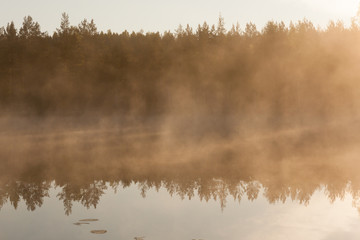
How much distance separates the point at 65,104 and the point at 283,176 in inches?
A: 2412

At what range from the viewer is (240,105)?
78.9m

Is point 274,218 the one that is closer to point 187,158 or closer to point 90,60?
point 187,158

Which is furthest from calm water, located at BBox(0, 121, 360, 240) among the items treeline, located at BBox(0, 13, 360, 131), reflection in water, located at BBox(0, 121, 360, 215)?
treeline, located at BBox(0, 13, 360, 131)

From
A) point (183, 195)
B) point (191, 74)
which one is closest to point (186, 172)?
point (183, 195)

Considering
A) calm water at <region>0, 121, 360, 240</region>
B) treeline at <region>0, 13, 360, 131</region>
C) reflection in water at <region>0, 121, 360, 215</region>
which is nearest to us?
calm water at <region>0, 121, 360, 240</region>

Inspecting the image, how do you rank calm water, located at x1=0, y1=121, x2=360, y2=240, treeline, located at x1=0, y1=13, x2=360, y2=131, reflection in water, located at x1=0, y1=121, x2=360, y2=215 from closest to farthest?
calm water, located at x1=0, y1=121, x2=360, y2=240, reflection in water, located at x1=0, y1=121, x2=360, y2=215, treeline, located at x1=0, y1=13, x2=360, y2=131

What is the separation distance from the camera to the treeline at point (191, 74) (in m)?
77.0

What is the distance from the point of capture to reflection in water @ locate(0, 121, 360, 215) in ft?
59.6

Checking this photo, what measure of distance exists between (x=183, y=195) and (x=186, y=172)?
5.98 meters

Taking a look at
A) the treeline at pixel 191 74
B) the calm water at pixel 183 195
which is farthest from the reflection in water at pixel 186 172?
the treeline at pixel 191 74

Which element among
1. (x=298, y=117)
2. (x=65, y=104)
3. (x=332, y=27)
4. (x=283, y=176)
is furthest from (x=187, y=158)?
(x=332, y=27)

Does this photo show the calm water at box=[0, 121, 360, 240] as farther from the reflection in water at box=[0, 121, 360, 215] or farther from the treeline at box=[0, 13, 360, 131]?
the treeline at box=[0, 13, 360, 131]

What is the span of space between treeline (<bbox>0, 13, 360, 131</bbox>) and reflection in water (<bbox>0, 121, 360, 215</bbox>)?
135 feet

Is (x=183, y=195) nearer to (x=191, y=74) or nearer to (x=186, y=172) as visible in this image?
(x=186, y=172)
